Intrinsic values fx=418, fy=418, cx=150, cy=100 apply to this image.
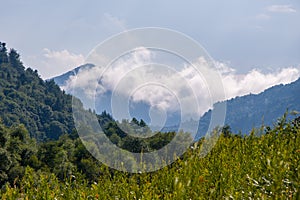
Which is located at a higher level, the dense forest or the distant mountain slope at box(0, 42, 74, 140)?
the distant mountain slope at box(0, 42, 74, 140)

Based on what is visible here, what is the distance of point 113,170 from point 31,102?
109342 millimetres

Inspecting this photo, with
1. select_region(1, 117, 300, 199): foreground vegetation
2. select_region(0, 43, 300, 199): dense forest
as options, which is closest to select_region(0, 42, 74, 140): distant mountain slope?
select_region(0, 43, 300, 199): dense forest

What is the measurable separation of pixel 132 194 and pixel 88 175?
3283 cm

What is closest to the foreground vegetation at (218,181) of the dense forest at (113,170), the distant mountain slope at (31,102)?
the dense forest at (113,170)

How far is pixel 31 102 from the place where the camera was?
120 m

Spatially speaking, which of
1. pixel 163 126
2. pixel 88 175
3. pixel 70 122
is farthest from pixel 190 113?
pixel 70 122

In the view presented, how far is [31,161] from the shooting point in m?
39.9

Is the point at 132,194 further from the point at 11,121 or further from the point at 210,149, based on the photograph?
the point at 11,121

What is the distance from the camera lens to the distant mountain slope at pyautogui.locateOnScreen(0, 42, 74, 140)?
111312 millimetres

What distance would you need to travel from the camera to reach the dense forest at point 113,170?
3791mm

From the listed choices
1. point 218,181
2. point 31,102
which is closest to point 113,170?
point 218,181

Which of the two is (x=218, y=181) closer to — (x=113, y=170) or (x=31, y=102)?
(x=113, y=170)

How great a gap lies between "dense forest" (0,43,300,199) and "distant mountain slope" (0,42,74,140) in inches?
10.7

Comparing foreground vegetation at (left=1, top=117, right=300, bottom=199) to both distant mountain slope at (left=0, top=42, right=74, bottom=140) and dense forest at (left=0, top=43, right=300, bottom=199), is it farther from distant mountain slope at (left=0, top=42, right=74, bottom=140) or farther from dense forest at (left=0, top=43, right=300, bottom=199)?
distant mountain slope at (left=0, top=42, right=74, bottom=140)
